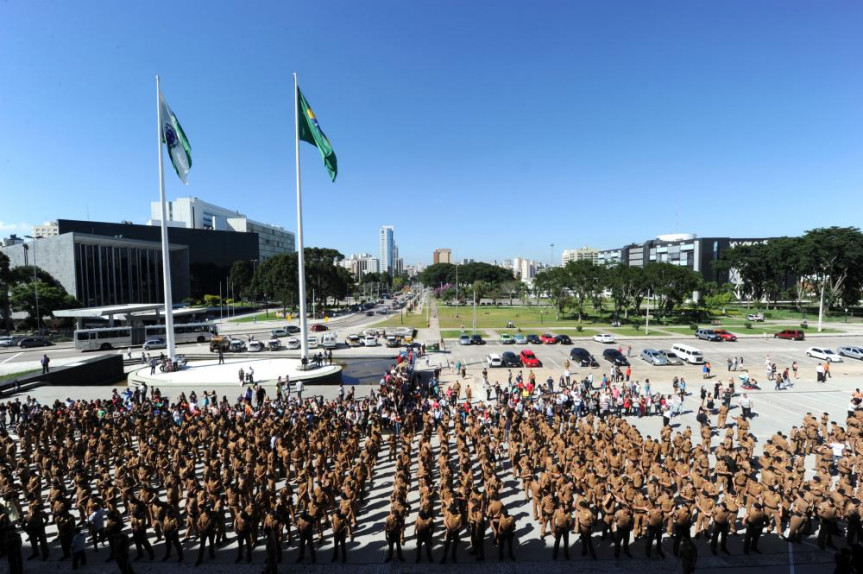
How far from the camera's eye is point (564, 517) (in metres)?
9.17

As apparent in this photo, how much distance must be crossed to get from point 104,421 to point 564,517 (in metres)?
15.5

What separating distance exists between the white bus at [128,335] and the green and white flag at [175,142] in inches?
995

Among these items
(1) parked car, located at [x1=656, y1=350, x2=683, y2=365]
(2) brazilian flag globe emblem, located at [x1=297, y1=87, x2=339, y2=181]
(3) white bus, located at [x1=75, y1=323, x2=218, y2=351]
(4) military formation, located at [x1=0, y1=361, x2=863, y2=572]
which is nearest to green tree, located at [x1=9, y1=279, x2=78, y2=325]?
(3) white bus, located at [x1=75, y1=323, x2=218, y2=351]

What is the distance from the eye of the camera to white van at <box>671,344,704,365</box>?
35.1m

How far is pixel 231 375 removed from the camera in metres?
28.2

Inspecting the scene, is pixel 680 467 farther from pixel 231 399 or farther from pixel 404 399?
pixel 231 399

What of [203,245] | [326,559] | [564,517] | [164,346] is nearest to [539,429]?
[564,517]

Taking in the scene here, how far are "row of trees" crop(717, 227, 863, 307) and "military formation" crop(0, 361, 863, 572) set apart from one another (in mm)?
67632

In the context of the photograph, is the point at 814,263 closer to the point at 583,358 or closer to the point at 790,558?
the point at 583,358

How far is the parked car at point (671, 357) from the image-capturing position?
114 ft

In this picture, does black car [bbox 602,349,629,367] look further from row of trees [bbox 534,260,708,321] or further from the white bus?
the white bus

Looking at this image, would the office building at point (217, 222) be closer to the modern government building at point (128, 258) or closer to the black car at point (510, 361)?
the modern government building at point (128, 258)

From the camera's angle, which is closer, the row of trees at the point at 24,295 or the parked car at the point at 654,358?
the parked car at the point at 654,358

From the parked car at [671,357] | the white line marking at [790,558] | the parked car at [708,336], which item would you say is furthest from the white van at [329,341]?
the parked car at [708,336]
